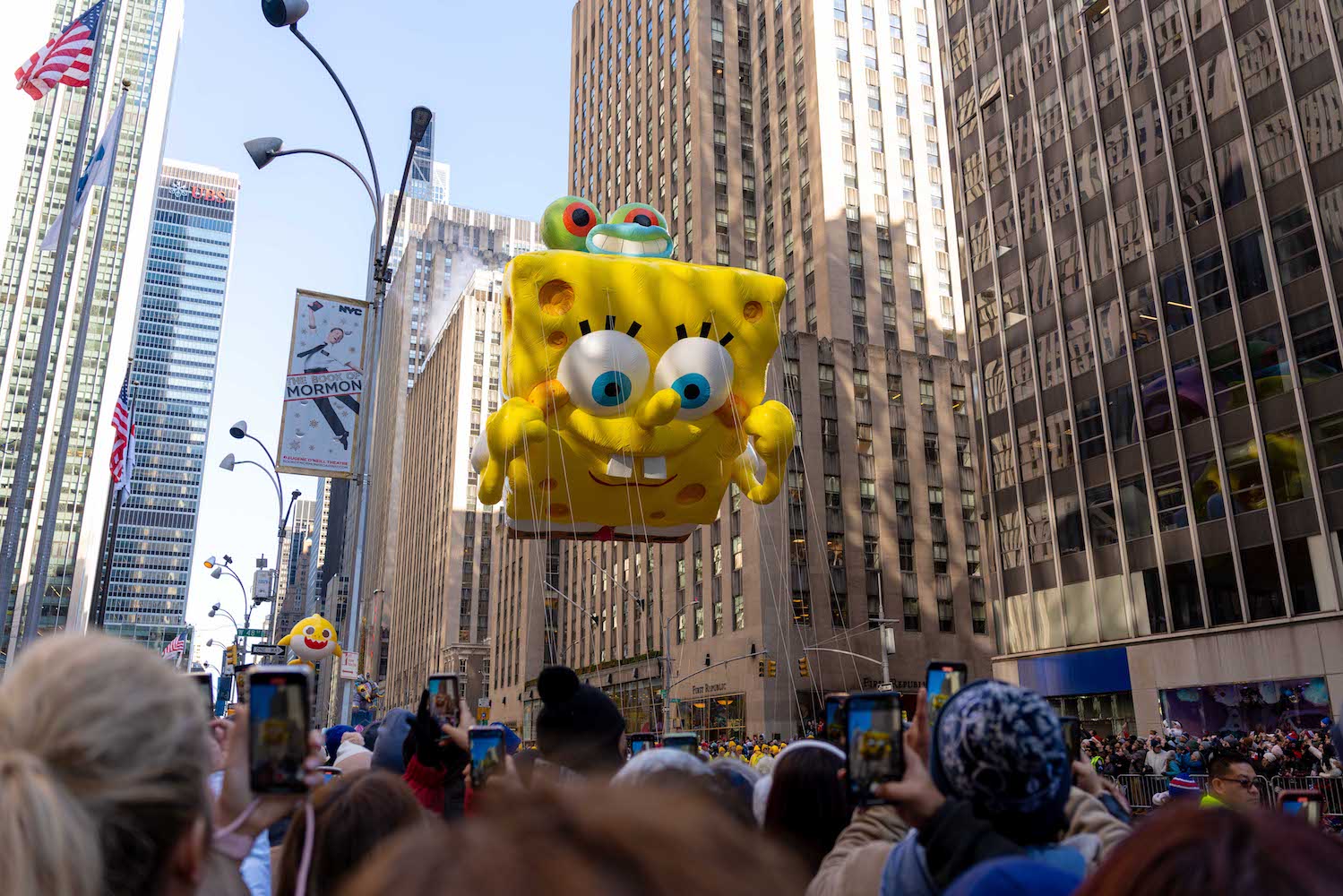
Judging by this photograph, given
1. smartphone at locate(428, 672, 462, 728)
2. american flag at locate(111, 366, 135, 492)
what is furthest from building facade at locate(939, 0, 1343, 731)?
american flag at locate(111, 366, 135, 492)

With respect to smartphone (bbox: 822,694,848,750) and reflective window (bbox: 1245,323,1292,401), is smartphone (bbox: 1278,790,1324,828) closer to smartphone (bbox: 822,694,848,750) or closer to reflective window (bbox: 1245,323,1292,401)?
smartphone (bbox: 822,694,848,750)

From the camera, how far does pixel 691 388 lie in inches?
432

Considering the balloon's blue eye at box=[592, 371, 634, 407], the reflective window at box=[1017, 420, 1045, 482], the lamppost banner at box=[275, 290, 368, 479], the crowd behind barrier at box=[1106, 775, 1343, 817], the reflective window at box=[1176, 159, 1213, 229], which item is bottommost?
the crowd behind barrier at box=[1106, 775, 1343, 817]

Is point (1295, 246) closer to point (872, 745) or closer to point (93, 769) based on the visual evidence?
point (872, 745)

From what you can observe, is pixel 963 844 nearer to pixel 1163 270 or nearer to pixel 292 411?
pixel 292 411

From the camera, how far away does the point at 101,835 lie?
5.58 ft

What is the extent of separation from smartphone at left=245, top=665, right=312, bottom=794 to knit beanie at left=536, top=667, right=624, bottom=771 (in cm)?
296

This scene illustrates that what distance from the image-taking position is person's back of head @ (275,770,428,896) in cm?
322

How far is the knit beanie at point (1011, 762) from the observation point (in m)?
2.64

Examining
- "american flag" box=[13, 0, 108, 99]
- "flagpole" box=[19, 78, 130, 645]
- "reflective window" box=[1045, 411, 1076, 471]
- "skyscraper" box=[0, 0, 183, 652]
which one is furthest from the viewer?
"skyscraper" box=[0, 0, 183, 652]

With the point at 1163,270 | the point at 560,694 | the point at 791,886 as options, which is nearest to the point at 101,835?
the point at 791,886

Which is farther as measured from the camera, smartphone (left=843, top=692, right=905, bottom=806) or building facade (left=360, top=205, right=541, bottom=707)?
building facade (left=360, top=205, right=541, bottom=707)

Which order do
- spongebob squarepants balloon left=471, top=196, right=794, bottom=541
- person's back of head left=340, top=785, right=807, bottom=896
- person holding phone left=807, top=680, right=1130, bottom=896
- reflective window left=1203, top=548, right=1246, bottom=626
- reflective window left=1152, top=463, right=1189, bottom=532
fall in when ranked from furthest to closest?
1. reflective window left=1152, top=463, right=1189, bottom=532
2. reflective window left=1203, top=548, right=1246, bottom=626
3. spongebob squarepants balloon left=471, top=196, right=794, bottom=541
4. person holding phone left=807, top=680, right=1130, bottom=896
5. person's back of head left=340, top=785, right=807, bottom=896

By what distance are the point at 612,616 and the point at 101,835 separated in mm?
74455
